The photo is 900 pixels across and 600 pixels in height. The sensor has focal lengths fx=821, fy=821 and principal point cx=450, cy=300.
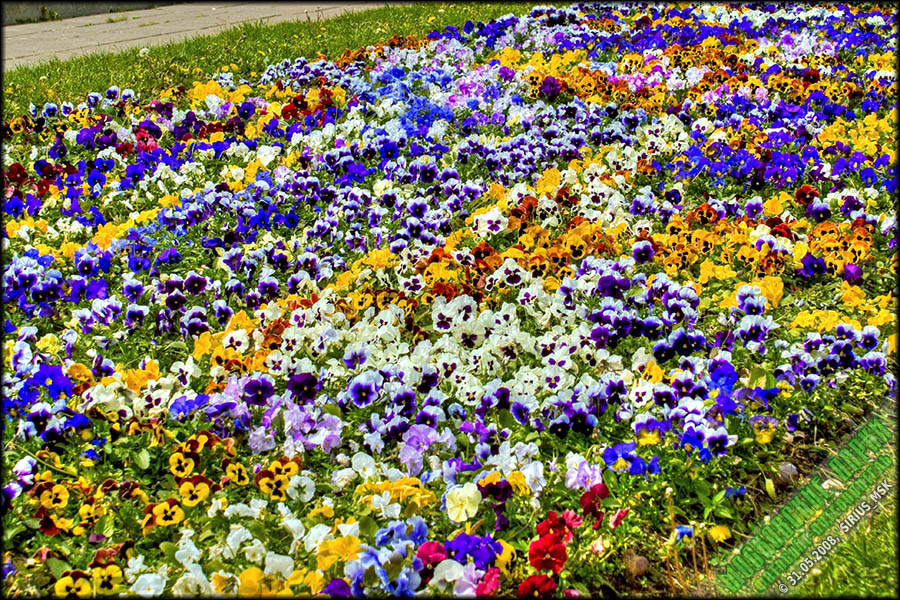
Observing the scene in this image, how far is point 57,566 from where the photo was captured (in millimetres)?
2600

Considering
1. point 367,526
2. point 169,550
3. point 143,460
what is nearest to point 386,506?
point 367,526

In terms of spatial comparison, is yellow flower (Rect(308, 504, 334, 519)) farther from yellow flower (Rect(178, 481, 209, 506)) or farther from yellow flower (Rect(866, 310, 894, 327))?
yellow flower (Rect(866, 310, 894, 327))

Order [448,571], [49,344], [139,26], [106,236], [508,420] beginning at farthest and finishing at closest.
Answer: [139,26] < [106,236] < [49,344] < [508,420] < [448,571]

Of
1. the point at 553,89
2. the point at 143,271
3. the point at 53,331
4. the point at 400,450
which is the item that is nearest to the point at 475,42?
the point at 553,89

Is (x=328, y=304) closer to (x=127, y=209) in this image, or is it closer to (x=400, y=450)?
(x=400, y=450)

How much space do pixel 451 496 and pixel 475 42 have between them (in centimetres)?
598

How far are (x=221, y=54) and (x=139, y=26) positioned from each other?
117 inches

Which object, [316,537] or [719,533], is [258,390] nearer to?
[316,537]

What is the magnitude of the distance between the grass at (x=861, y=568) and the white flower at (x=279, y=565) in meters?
1.50

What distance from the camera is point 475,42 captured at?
25.5ft

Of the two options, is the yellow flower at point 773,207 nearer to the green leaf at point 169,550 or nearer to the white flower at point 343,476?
the white flower at point 343,476

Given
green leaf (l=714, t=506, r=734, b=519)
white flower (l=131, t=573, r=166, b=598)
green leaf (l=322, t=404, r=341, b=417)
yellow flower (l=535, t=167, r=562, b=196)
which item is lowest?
green leaf (l=714, t=506, r=734, b=519)

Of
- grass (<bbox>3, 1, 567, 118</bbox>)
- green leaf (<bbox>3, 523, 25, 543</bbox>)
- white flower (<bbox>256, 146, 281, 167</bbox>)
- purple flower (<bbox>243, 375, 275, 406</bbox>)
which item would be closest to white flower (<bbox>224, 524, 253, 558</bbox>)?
purple flower (<bbox>243, 375, 275, 406</bbox>)

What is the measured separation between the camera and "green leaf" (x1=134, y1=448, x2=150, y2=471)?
2.96 m
